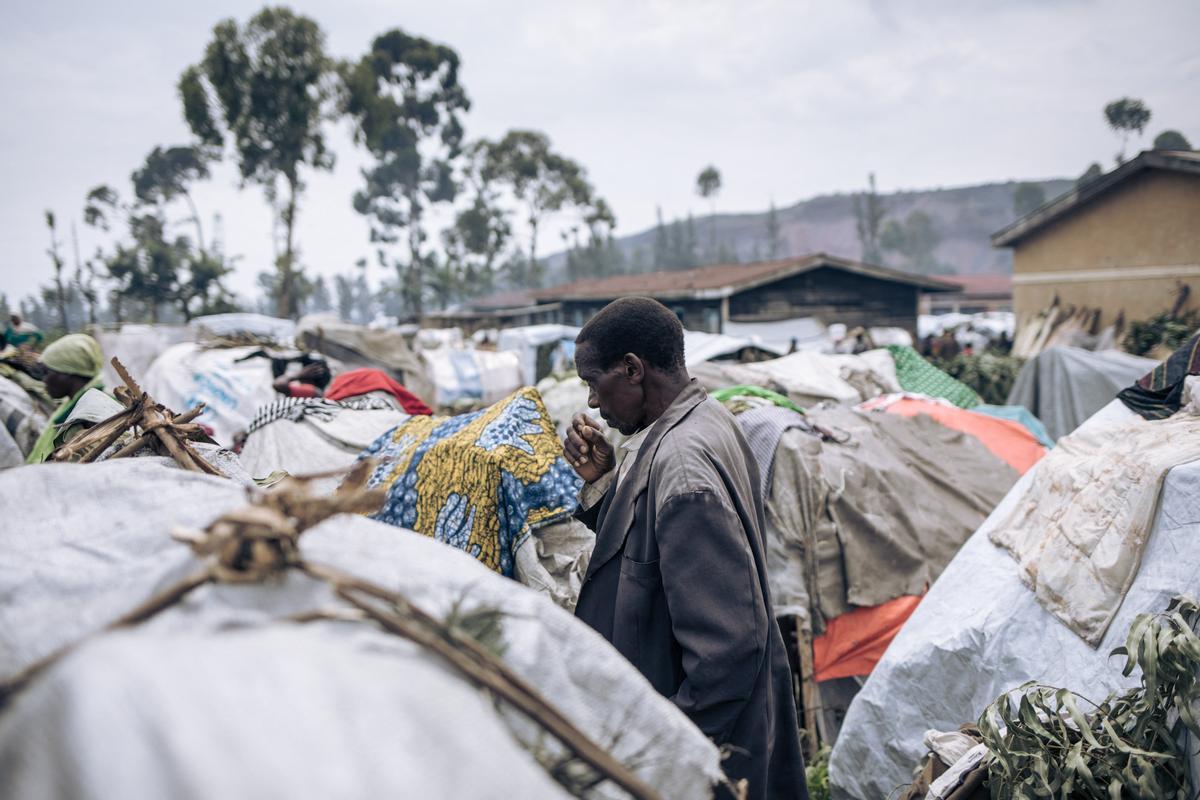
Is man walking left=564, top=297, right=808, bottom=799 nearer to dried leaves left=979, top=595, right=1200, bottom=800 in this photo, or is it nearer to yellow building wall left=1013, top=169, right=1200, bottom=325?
dried leaves left=979, top=595, right=1200, bottom=800

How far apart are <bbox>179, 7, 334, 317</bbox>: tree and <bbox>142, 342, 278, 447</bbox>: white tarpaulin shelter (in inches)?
756

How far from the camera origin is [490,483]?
2.31m

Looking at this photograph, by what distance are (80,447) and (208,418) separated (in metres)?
5.66

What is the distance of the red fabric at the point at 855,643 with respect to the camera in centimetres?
360

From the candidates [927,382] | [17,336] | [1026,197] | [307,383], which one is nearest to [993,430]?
[927,382]

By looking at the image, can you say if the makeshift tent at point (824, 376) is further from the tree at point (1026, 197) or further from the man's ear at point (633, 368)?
the tree at point (1026, 197)

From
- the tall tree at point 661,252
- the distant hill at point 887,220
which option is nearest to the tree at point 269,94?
the tall tree at point 661,252

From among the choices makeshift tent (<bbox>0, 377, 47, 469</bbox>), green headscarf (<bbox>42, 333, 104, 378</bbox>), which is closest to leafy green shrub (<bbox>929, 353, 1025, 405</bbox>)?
green headscarf (<bbox>42, 333, 104, 378</bbox>)

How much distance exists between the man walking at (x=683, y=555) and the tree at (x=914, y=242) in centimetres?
8747

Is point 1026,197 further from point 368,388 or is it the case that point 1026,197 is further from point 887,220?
point 368,388

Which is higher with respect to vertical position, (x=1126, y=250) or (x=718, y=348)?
(x=1126, y=250)

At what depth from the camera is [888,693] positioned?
280cm

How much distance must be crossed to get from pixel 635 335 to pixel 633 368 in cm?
9

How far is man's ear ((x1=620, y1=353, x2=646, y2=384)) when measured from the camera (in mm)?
1831
